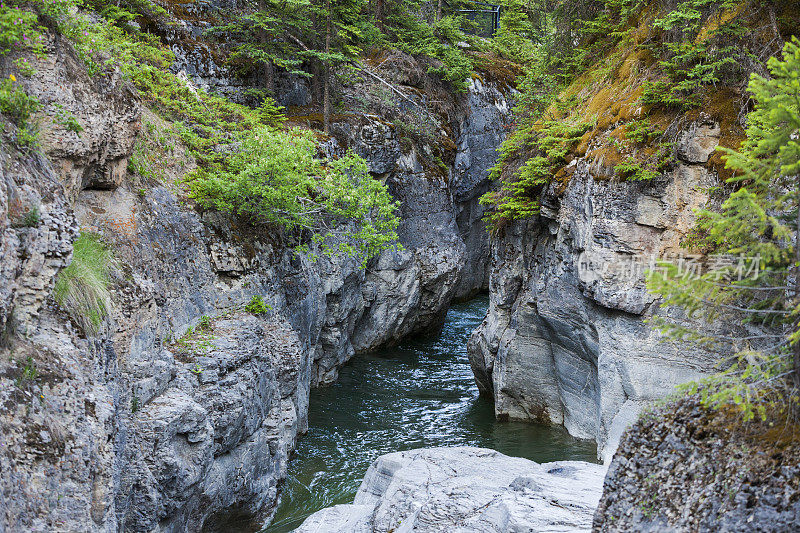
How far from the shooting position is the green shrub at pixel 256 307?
1487 centimetres

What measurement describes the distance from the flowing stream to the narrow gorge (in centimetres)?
12

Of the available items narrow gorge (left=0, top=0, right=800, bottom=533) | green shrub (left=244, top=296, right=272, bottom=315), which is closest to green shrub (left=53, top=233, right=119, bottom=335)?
narrow gorge (left=0, top=0, right=800, bottom=533)

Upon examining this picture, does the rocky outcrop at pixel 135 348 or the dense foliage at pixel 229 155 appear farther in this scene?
the dense foliage at pixel 229 155

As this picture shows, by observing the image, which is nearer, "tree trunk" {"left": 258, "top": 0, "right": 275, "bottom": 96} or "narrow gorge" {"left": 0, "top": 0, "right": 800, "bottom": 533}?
"narrow gorge" {"left": 0, "top": 0, "right": 800, "bottom": 533}

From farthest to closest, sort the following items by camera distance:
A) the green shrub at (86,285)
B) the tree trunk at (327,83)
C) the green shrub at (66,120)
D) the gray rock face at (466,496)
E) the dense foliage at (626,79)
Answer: the tree trunk at (327,83) → the dense foliage at (626,79) → the green shrub at (66,120) → the gray rock face at (466,496) → the green shrub at (86,285)

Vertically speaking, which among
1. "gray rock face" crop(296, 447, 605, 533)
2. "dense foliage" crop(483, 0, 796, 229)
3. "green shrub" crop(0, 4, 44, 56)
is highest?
"dense foliage" crop(483, 0, 796, 229)

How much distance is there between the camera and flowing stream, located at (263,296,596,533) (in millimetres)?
15289

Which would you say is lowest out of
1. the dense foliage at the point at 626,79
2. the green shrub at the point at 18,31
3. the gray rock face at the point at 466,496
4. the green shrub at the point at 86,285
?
the gray rock face at the point at 466,496

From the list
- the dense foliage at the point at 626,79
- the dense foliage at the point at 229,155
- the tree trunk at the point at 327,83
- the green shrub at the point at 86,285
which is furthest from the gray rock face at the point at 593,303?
the green shrub at the point at 86,285

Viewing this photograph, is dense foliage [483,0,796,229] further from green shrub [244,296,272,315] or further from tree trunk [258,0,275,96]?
tree trunk [258,0,275,96]

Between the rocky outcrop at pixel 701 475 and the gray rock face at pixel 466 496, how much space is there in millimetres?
2318

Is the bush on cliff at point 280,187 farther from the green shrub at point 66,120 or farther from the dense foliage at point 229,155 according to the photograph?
the green shrub at point 66,120

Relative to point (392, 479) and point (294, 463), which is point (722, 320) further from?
point (294, 463)

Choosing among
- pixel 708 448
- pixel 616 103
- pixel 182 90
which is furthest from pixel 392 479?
pixel 182 90
